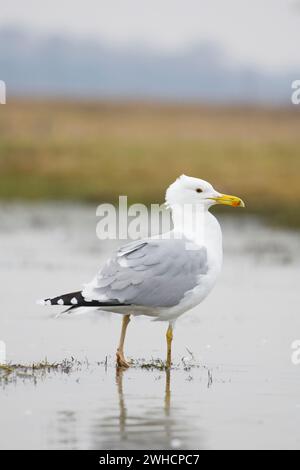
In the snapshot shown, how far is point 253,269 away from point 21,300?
453 centimetres

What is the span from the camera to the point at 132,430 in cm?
790

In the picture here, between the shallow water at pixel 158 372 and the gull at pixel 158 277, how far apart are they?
54 centimetres

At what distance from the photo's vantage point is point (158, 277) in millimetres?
10023

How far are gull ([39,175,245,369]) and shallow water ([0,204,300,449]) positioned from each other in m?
0.54

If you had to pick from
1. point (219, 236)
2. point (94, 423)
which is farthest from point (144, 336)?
point (94, 423)

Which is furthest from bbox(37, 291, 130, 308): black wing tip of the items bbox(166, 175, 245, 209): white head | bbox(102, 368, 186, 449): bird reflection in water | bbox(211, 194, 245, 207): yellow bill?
bbox(211, 194, 245, 207): yellow bill

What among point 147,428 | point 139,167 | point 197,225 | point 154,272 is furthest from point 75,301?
point 139,167

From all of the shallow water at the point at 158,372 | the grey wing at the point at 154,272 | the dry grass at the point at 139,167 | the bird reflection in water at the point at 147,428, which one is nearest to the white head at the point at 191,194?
the grey wing at the point at 154,272

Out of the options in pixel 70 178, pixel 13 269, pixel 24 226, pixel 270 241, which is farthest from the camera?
pixel 70 178

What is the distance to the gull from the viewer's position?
32.2 feet

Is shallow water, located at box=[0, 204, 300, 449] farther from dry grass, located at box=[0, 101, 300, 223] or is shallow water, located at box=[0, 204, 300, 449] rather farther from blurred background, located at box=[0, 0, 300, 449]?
dry grass, located at box=[0, 101, 300, 223]

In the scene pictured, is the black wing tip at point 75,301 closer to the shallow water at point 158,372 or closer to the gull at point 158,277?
the gull at point 158,277

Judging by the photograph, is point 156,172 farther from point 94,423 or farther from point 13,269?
point 94,423
